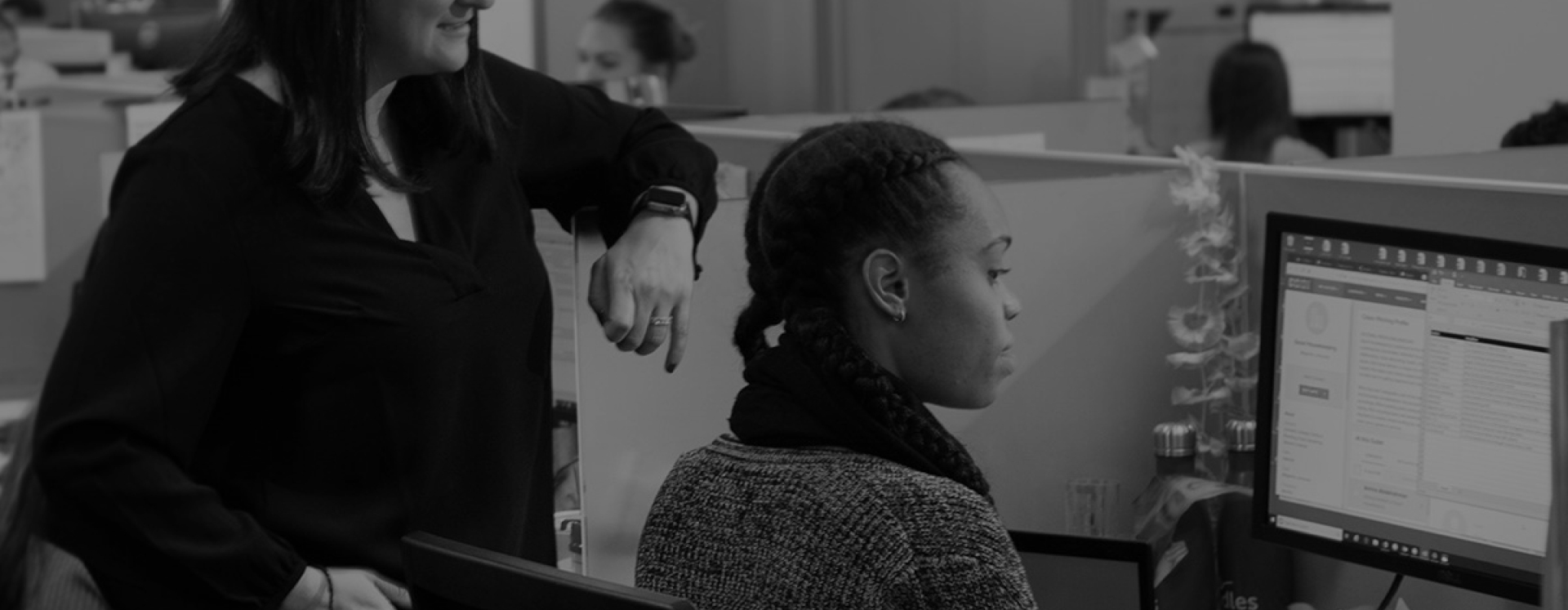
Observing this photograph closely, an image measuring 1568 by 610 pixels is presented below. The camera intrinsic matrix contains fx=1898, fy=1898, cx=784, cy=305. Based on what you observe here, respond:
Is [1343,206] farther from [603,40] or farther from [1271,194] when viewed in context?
[603,40]

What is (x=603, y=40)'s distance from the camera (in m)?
4.06

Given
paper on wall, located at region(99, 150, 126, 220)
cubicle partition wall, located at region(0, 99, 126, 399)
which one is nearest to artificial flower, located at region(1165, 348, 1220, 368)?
paper on wall, located at region(99, 150, 126, 220)

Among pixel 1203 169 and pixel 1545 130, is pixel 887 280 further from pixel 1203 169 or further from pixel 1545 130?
pixel 1545 130

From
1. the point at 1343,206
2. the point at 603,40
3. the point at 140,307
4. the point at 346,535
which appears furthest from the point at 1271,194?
the point at 603,40

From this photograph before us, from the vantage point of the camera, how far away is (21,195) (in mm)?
3523

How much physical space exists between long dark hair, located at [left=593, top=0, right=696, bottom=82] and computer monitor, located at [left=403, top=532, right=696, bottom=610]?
301 cm

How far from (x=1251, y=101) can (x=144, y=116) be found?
2814 millimetres

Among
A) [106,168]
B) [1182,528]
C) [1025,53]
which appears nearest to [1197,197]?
[1182,528]

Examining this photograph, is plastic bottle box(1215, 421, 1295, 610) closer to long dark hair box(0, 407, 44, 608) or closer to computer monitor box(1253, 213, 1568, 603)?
computer monitor box(1253, 213, 1568, 603)

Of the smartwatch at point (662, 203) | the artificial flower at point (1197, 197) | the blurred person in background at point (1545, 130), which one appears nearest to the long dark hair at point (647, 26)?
the blurred person in background at point (1545, 130)

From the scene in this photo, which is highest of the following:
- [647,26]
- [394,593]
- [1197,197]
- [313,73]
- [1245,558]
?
[647,26]

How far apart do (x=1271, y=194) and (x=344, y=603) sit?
101 cm

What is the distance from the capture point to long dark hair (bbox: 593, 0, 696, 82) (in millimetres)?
4055

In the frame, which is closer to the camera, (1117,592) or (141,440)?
(141,440)
